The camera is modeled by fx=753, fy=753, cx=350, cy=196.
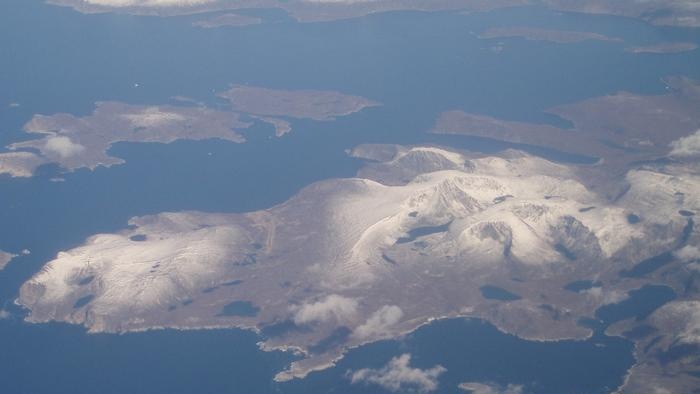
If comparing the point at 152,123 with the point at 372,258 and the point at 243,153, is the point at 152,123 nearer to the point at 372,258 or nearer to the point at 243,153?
the point at 243,153

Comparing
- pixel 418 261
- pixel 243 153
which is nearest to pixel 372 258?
pixel 418 261

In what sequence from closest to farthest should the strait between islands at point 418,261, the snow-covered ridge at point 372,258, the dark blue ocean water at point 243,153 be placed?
1. the dark blue ocean water at point 243,153
2. the strait between islands at point 418,261
3. the snow-covered ridge at point 372,258

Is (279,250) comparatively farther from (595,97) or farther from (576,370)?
(595,97)

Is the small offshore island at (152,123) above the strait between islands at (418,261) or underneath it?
above

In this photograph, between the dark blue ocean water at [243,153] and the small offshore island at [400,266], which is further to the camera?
the small offshore island at [400,266]

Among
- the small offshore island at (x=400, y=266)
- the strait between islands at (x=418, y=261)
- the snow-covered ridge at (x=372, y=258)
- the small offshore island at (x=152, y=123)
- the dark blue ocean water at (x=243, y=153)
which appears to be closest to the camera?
the dark blue ocean water at (x=243, y=153)

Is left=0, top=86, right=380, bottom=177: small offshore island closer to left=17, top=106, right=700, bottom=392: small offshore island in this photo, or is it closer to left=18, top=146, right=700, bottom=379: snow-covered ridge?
left=17, top=106, right=700, bottom=392: small offshore island

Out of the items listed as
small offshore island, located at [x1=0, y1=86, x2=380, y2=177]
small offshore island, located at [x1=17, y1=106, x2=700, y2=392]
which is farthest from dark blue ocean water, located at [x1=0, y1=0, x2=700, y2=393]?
small offshore island, located at [x1=0, y1=86, x2=380, y2=177]

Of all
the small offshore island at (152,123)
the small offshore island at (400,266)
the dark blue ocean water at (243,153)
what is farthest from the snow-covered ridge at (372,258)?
the small offshore island at (152,123)

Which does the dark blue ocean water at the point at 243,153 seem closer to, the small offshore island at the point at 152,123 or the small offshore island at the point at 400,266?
the small offshore island at the point at 400,266
